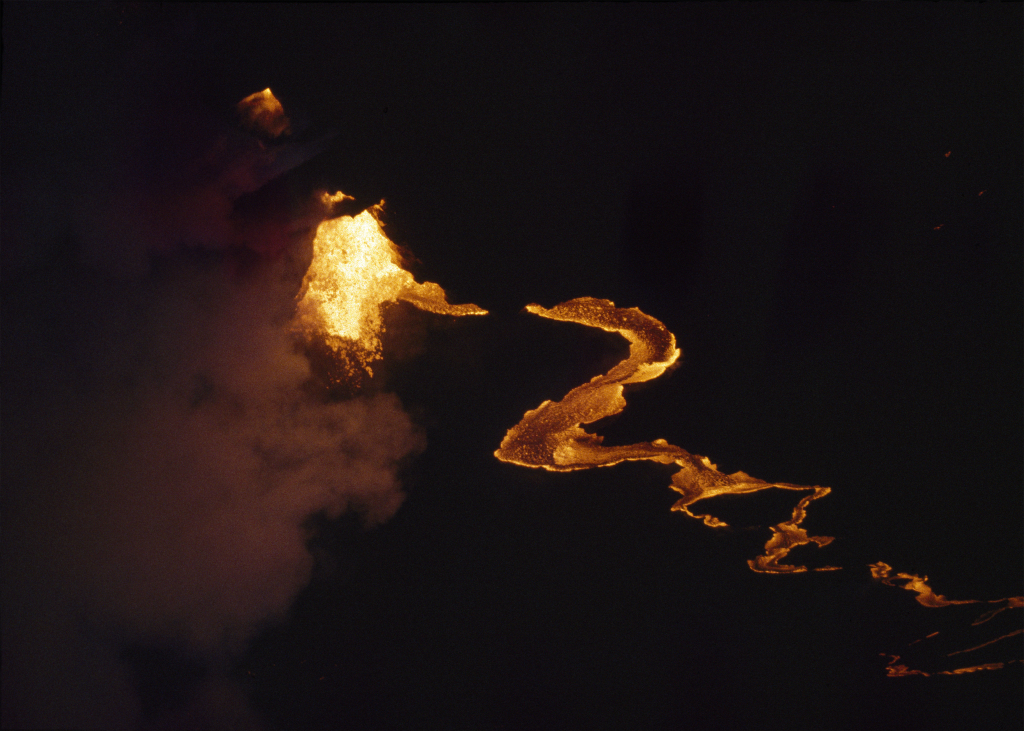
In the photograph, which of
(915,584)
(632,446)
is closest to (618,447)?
(632,446)

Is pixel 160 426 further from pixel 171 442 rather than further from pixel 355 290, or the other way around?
pixel 355 290

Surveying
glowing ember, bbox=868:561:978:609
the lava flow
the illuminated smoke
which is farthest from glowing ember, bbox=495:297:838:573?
the illuminated smoke

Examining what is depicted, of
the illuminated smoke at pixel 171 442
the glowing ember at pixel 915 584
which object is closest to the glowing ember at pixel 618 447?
the glowing ember at pixel 915 584

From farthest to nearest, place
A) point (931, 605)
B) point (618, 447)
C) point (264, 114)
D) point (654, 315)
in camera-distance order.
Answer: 1. point (931, 605)
2. point (618, 447)
3. point (654, 315)
4. point (264, 114)

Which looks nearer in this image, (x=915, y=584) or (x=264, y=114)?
(x=264, y=114)

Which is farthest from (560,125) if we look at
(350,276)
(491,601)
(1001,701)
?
(1001,701)

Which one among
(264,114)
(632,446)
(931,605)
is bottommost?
(931,605)

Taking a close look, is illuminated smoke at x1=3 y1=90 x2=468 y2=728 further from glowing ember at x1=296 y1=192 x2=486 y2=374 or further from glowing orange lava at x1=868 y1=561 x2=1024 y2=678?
glowing orange lava at x1=868 y1=561 x2=1024 y2=678
